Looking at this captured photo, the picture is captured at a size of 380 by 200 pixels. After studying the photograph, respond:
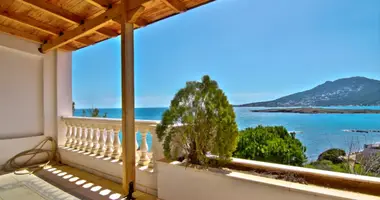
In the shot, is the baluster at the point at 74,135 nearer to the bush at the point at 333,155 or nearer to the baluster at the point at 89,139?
the baluster at the point at 89,139

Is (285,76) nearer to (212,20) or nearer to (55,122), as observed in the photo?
(212,20)

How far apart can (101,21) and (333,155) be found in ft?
Answer: 11.6

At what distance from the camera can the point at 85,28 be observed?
3098mm

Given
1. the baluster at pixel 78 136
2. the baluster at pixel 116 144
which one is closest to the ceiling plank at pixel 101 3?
the baluster at pixel 116 144

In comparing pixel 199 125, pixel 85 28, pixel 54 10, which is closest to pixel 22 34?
pixel 54 10

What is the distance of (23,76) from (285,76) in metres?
13.7

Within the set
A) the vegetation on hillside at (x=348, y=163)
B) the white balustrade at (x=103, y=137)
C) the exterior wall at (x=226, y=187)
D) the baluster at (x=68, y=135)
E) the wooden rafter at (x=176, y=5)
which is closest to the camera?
the exterior wall at (x=226, y=187)

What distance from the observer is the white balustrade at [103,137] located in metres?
2.81

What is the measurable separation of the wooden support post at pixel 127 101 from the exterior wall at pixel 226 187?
1.44 ft

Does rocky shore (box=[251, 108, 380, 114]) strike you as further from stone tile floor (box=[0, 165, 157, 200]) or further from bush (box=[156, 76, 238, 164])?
stone tile floor (box=[0, 165, 157, 200])

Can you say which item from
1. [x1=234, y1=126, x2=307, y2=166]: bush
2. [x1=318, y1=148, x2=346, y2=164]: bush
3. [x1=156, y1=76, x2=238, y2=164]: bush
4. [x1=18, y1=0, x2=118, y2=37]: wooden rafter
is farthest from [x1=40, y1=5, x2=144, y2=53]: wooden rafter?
[x1=318, y1=148, x2=346, y2=164]: bush

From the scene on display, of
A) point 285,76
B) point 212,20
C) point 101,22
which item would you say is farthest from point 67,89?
point 285,76

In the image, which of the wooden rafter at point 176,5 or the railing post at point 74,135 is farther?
the railing post at point 74,135

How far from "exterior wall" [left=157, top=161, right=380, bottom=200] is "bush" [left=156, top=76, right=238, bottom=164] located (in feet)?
0.59
